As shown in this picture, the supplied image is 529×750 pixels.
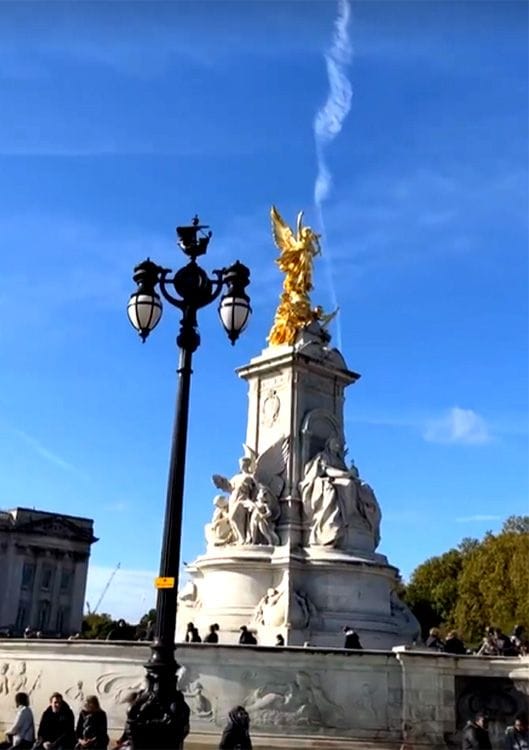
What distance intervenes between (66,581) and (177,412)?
73.0 meters

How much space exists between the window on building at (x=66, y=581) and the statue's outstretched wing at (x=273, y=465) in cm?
5854

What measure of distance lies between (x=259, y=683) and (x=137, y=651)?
2271mm

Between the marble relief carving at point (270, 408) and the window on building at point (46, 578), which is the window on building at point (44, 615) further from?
the marble relief carving at point (270, 408)

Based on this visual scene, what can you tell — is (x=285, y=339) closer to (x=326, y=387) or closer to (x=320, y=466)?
(x=326, y=387)

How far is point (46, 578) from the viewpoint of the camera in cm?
7694

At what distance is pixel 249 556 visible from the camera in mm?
21438

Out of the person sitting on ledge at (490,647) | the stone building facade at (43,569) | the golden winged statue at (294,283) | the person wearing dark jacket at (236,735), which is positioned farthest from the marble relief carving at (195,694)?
the stone building facade at (43,569)

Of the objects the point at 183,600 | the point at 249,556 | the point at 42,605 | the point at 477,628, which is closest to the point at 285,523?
the point at 249,556

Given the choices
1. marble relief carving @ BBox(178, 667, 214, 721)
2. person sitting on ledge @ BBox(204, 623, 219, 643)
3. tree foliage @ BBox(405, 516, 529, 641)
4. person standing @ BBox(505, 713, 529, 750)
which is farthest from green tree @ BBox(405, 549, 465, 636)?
person standing @ BBox(505, 713, 529, 750)

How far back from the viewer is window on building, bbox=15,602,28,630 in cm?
7179

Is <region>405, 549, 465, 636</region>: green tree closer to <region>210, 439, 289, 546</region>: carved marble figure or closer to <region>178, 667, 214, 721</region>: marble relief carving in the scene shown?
<region>210, 439, 289, 546</region>: carved marble figure

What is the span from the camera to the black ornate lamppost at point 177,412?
319 inches

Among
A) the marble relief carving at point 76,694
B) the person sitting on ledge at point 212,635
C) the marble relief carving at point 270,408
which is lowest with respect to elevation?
the marble relief carving at point 76,694

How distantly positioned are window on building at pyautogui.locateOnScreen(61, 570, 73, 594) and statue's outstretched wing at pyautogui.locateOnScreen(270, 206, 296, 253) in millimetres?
57868
